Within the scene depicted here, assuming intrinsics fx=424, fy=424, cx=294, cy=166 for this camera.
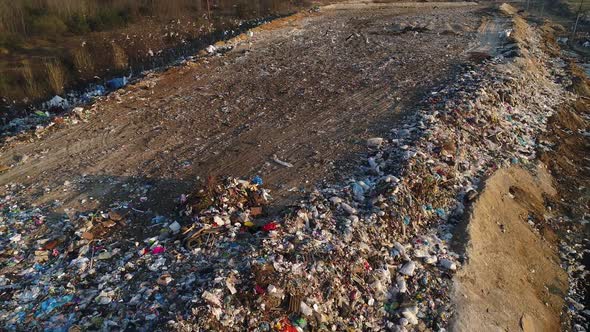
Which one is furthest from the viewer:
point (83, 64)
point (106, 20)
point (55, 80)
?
point (106, 20)

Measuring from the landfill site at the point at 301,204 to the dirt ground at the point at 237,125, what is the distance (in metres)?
0.04

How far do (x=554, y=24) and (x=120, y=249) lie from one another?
21.5m

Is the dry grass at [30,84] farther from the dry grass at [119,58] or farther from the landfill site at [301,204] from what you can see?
the dry grass at [119,58]

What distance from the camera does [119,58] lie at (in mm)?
11422

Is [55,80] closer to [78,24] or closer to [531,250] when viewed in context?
[78,24]

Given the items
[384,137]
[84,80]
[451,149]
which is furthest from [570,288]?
[84,80]

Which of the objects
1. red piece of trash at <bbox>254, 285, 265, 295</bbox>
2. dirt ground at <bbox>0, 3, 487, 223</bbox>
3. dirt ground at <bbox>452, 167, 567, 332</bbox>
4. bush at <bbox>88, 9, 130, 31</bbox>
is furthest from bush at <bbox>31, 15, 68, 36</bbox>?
dirt ground at <bbox>452, 167, 567, 332</bbox>

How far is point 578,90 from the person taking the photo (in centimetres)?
1091

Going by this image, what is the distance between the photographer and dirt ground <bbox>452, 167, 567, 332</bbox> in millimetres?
4598

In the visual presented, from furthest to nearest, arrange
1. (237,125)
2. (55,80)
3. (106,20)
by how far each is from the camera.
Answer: (106,20), (55,80), (237,125)

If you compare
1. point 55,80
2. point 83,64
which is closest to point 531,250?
point 55,80

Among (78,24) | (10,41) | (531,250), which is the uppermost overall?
(78,24)

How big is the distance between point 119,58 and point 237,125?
19.6ft

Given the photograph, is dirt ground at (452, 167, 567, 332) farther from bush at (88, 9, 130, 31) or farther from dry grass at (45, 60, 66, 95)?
bush at (88, 9, 130, 31)
